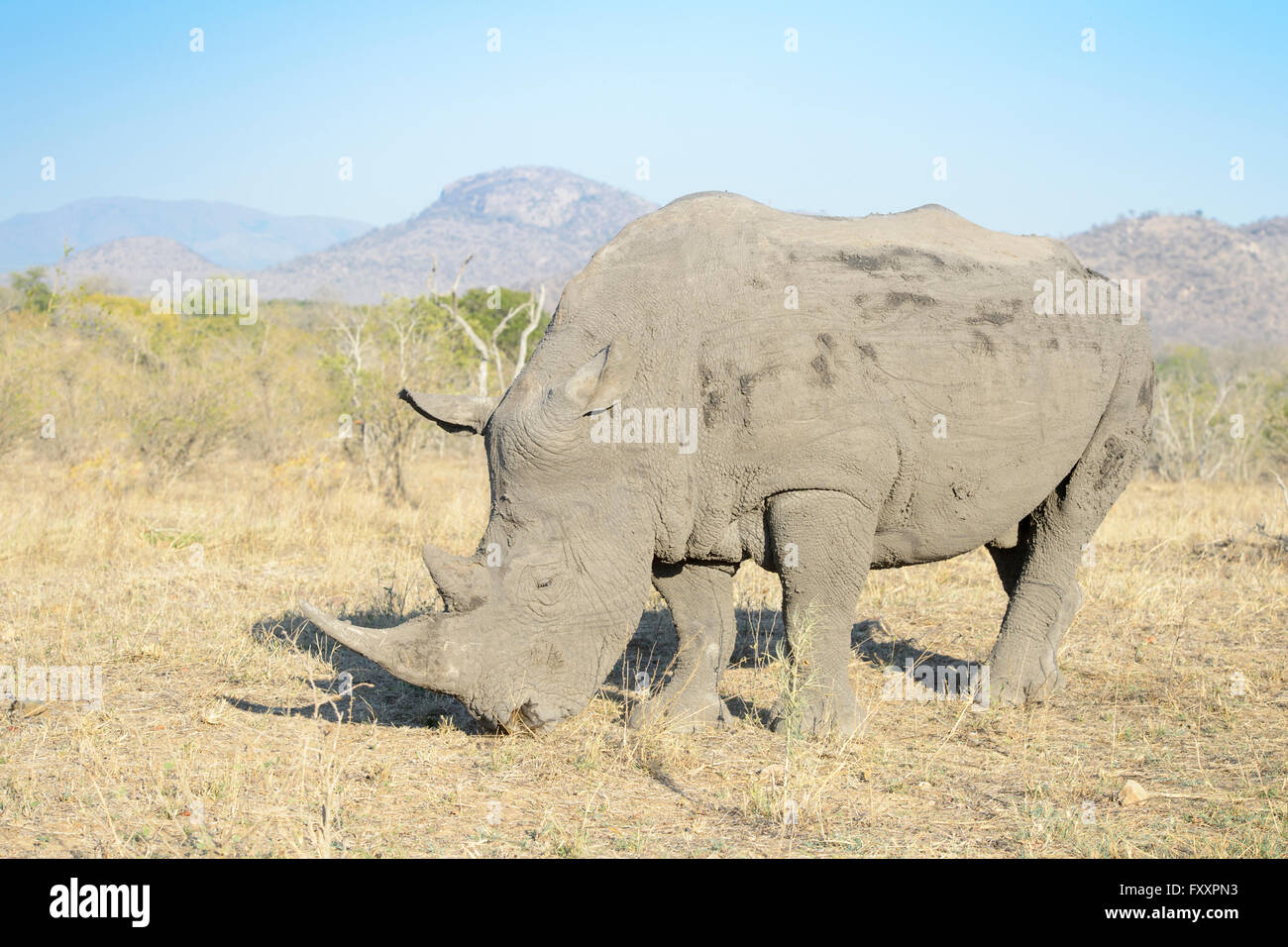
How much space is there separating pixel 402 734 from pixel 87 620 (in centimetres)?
321

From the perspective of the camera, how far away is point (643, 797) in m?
4.93

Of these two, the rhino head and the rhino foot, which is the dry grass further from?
the rhino head

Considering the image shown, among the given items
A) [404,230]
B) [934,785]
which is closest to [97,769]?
[934,785]

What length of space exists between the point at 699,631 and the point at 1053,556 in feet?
7.88

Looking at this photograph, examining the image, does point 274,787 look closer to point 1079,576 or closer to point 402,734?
point 402,734

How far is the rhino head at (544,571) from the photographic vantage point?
503 cm

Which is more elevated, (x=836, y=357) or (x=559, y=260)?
(x=559, y=260)

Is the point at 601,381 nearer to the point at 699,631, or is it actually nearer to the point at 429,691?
the point at 699,631

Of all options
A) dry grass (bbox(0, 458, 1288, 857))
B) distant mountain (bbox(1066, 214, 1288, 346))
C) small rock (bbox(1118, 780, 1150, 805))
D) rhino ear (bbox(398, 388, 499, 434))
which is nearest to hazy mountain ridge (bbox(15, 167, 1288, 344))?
distant mountain (bbox(1066, 214, 1288, 346))

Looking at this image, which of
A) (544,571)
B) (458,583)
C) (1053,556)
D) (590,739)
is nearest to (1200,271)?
(1053,556)

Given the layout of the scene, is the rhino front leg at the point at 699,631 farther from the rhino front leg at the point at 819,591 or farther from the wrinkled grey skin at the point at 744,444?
the rhino front leg at the point at 819,591

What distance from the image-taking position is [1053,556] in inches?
278

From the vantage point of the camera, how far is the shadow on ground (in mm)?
6051

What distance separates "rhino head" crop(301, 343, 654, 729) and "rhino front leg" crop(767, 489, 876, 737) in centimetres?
74
